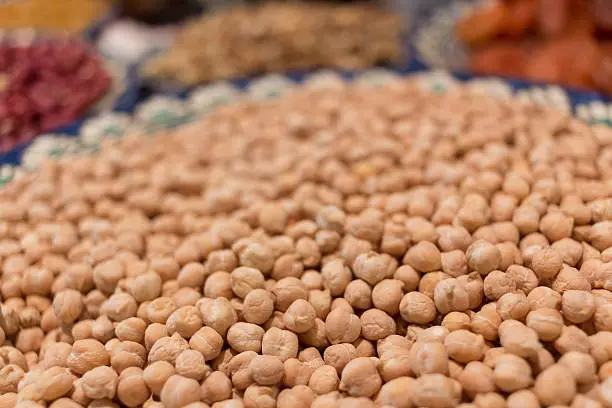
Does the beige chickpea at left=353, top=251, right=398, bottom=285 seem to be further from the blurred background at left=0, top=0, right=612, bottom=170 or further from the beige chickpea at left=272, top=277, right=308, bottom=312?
the blurred background at left=0, top=0, right=612, bottom=170

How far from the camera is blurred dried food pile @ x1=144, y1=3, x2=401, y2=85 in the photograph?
2172 millimetres

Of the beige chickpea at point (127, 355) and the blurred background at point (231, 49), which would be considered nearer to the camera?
the beige chickpea at point (127, 355)

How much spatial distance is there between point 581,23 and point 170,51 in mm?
1600

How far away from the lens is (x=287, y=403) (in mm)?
861

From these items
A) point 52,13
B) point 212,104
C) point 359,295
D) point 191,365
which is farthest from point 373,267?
point 52,13

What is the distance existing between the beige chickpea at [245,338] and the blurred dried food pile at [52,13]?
2.13m

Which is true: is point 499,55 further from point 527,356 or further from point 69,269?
point 69,269

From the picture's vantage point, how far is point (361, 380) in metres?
0.86

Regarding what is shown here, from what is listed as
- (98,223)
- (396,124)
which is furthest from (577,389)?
(98,223)

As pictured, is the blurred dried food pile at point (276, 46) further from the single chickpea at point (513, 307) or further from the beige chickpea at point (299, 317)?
the single chickpea at point (513, 307)

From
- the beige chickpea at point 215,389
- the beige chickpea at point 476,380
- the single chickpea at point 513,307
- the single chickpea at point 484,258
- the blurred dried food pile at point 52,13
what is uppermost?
the blurred dried food pile at point 52,13

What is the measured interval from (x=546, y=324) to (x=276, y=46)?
1.70 metres

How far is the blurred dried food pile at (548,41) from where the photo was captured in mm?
1812

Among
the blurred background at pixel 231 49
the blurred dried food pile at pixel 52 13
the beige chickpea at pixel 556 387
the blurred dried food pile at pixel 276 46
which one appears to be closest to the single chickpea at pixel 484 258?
the beige chickpea at pixel 556 387
